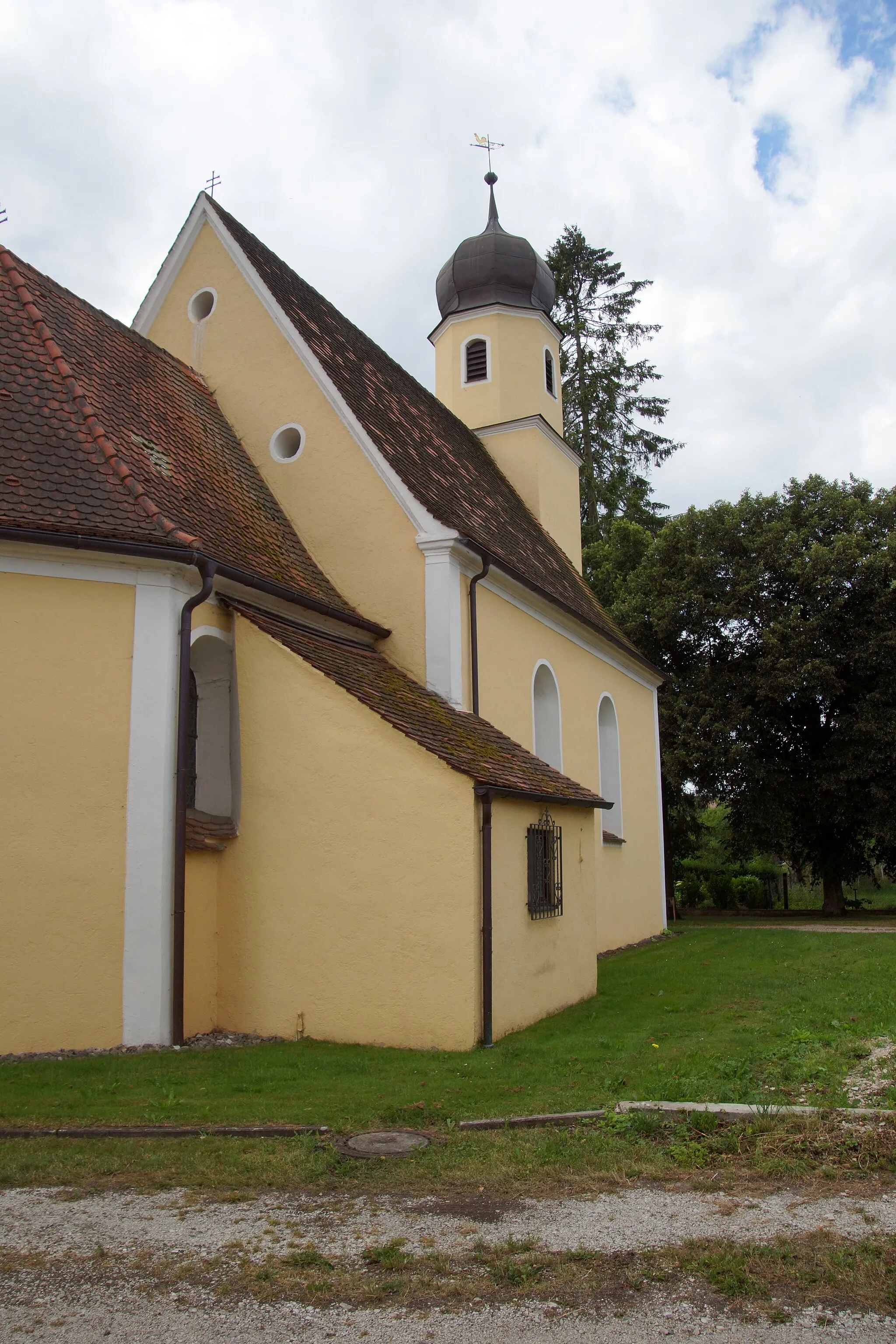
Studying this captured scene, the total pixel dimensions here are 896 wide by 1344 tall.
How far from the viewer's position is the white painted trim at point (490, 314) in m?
20.7

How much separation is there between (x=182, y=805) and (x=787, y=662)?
690 inches

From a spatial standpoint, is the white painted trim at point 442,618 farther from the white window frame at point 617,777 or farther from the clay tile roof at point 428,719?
the white window frame at point 617,777

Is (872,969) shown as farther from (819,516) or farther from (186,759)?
(819,516)

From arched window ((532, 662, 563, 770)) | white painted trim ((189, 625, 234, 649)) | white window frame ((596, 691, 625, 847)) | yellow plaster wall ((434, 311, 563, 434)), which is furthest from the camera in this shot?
yellow plaster wall ((434, 311, 563, 434))

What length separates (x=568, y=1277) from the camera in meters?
3.93

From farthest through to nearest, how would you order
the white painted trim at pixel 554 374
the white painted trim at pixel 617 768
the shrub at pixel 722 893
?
the shrub at pixel 722 893 → the white painted trim at pixel 554 374 → the white painted trim at pixel 617 768

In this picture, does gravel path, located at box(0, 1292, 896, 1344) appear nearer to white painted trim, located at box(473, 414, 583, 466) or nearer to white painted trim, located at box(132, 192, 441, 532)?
white painted trim, located at box(132, 192, 441, 532)

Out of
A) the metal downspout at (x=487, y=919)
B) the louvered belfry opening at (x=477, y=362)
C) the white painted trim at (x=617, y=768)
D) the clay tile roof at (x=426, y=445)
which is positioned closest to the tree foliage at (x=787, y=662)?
the clay tile roof at (x=426, y=445)

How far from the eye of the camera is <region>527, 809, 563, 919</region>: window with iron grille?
1031cm

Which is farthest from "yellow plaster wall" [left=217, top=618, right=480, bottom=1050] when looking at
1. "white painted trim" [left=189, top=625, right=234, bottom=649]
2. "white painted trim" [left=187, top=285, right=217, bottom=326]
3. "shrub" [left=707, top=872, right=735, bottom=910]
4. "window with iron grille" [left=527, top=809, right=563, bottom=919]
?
"shrub" [left=707, top=872, right=735, bottom=910]

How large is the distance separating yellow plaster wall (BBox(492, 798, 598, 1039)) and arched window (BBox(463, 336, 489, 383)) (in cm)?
1114

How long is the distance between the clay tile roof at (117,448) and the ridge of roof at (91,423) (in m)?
0.01

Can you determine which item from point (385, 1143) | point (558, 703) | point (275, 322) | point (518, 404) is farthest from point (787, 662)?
point (385, 1143)

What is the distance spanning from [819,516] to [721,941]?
12.2 meters
